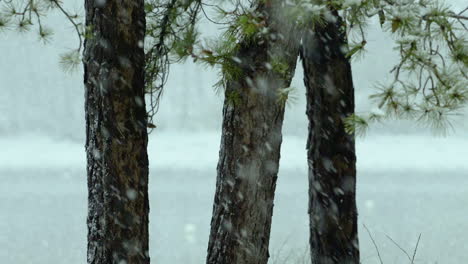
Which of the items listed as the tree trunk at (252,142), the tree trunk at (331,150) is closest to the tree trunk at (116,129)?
the tree trunk at (252,142)

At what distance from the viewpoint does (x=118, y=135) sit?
4105 mm

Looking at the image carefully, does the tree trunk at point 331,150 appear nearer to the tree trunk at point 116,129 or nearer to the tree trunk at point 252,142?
the tree trunk at point 252,142

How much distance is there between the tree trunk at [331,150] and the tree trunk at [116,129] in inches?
79.5

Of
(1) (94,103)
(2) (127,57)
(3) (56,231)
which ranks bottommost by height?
(3) (56,231)

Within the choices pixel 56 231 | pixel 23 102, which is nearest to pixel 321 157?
pixel 56 231

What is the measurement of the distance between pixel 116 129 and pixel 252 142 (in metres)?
1.06

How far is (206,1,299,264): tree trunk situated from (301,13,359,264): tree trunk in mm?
997

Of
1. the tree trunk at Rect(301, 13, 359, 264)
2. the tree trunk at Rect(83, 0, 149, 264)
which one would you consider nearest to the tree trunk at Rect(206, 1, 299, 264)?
the tree trunk at Rect(83, 0, 149, 264)

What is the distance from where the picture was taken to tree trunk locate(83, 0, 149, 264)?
13.5 ft

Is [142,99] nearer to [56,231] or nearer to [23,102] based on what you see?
[56,231]

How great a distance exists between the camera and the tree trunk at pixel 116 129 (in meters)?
4.12

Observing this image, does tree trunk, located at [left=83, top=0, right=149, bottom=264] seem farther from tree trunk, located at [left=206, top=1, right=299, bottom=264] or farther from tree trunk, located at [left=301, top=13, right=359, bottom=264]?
tree trunk, located at [left=301, top=13, right=359, bottom=264]

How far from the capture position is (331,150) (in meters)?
5.71

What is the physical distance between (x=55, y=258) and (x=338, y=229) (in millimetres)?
13780
